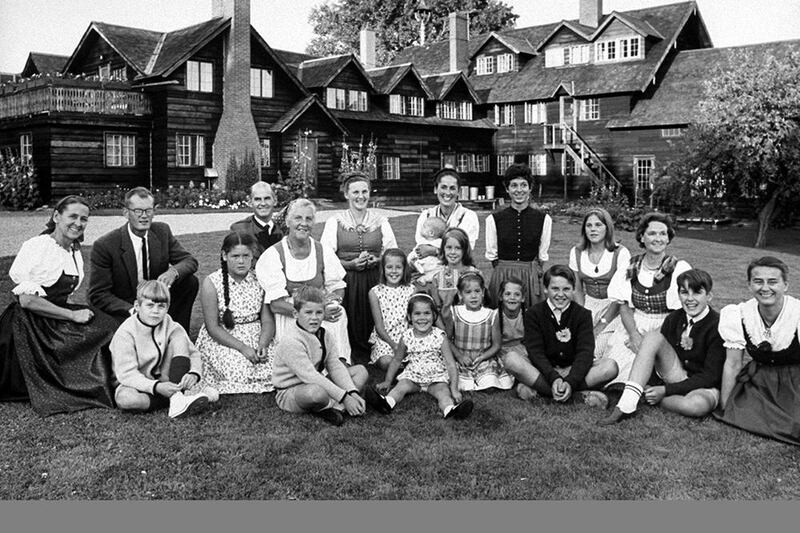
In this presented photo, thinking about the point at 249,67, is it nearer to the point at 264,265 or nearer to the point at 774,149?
the point at 774,149

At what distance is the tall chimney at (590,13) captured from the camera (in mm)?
35312

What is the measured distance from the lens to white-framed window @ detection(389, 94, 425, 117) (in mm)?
32219

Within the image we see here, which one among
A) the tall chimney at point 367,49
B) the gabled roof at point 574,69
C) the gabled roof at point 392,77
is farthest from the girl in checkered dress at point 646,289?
the tall chimney at point 367,49

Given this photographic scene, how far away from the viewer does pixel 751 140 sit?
19.3 meters

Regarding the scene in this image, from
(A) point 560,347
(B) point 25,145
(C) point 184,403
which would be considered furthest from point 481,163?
(C) point 184,403

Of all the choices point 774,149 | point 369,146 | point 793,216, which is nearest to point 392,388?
point 774,149

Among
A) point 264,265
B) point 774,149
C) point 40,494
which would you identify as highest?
point 774,149

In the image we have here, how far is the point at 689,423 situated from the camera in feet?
17.3

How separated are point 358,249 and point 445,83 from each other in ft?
93.1

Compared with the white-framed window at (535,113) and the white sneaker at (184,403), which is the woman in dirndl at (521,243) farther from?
the white-framed window at (535,113)

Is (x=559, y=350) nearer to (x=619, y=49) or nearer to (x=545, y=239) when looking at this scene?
(x=545, y=239)

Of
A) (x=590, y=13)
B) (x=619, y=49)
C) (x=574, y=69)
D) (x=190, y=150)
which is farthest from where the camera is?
(x=590, y=13)

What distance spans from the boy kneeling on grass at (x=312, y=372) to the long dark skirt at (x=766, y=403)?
7.98 ft

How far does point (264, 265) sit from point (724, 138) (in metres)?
16.8
